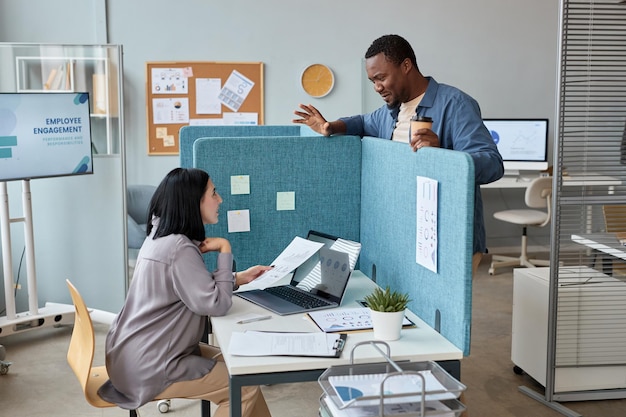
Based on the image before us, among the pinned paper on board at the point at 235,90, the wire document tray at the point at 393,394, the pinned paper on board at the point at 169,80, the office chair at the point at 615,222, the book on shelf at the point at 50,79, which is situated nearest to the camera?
the wire document tray at the point at 393,394

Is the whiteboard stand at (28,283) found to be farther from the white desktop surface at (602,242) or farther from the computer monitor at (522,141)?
the computer monitor at (522,141)

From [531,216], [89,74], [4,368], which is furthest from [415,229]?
[531,216]

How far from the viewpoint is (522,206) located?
6.76 m

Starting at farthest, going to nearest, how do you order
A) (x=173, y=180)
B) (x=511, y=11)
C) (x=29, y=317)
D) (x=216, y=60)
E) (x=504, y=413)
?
(x=511, y=11), (x=216, y=60), (x=29, y=317), (x=504, y=413), (x=173, y=180)

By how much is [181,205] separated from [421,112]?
94cm

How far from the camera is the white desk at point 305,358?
6.13 feet

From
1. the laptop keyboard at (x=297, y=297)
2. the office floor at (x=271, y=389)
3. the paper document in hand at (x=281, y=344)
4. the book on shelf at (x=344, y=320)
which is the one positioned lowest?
the office floor at (x=271, y=389)

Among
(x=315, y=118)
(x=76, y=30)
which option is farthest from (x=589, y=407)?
(x=76, y=30)

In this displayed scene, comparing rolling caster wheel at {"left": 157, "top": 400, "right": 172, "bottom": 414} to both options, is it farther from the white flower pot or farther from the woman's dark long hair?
the white flower pot

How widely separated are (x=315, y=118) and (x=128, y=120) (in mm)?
3461

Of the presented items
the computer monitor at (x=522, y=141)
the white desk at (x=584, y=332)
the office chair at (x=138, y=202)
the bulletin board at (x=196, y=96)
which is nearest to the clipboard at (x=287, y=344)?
the white desk at (x=584, y=332)

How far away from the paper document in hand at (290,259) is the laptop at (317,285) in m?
0.04

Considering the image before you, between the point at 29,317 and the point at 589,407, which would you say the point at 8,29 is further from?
the point at 589,407

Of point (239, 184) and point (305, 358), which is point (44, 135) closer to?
point (239, 184)
